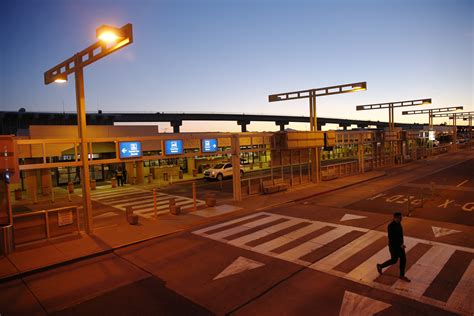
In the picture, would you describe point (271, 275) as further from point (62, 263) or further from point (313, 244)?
point (62, 263)

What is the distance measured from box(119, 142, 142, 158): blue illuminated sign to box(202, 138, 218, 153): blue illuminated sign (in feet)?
12.6

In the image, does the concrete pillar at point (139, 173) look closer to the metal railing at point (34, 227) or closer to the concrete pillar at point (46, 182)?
the concrete pillar at point (46, 182)

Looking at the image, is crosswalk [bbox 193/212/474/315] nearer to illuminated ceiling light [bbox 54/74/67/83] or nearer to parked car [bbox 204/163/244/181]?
illuminated ceiling light [bbox 54/74/67/83]

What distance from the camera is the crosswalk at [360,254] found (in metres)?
7.35

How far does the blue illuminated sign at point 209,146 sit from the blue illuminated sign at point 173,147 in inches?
62.1

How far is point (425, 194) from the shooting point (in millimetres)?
19328

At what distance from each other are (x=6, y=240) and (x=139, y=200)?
10604 mm

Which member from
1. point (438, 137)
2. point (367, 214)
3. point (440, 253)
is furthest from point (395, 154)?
point (438, 137)

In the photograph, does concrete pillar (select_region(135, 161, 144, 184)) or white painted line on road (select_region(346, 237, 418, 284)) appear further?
concrete pillar (select_region(135, 161, 144, 184))

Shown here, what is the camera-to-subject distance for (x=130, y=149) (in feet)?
47.2

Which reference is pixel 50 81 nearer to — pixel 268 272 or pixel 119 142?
pixel 119 142

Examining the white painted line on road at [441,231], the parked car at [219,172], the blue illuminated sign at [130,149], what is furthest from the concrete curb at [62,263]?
the parked car at [219,172]

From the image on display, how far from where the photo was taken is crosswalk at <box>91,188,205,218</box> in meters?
18.1

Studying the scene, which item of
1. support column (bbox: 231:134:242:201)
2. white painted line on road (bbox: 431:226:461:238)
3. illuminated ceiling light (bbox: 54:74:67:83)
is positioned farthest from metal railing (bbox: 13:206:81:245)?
white painted line on road (bbox: 431:226:461:238)
